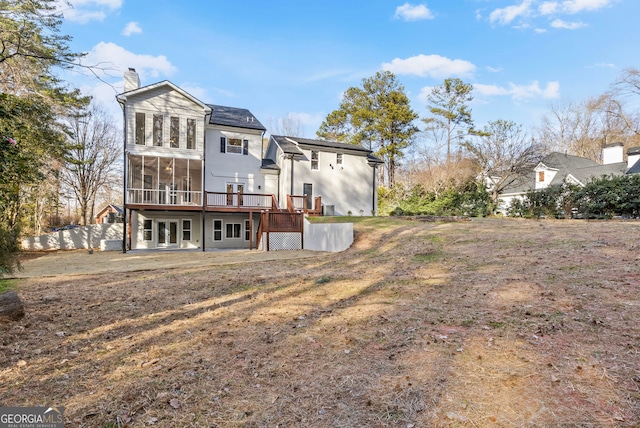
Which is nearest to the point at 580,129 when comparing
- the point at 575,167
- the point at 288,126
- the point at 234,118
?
the point at 575,167

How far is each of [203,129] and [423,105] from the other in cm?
2446

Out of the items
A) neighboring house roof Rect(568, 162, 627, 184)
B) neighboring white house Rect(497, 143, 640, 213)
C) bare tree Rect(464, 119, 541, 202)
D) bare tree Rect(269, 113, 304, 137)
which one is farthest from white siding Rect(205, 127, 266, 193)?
neighboring house roof Rect(568, 162, 627, 184)

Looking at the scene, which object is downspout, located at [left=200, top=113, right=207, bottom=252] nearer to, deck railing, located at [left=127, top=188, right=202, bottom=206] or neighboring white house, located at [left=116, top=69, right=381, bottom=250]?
neighboring white house, located at [left=116, top=69, right=381, bottom=250]

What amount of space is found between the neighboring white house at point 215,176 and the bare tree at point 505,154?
762 centimetres

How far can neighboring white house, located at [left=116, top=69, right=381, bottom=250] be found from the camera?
1700 centimetres

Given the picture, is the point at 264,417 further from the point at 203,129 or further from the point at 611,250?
the point at 203,129

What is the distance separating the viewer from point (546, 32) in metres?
17.2

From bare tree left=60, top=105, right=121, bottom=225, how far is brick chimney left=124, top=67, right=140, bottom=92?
11.5 metres

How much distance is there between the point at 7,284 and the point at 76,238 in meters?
14.9

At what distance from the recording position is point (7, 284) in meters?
7.61

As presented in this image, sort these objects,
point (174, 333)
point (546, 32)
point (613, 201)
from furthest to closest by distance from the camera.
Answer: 1. point (546, 32)
2. point (613, 201)
3. point (174, 333)

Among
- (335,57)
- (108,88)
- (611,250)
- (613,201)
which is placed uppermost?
(335,57)

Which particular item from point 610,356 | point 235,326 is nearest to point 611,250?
point 610,356

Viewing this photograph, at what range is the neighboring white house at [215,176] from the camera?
17.0m
